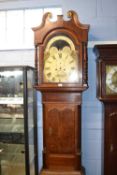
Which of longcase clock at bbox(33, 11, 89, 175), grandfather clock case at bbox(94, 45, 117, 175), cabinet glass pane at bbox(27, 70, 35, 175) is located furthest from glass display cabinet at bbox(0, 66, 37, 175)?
grandfather clock case at bbox(94, 45, 117, 175)

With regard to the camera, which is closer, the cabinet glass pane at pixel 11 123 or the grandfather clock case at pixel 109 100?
the grandfather clock case at pixel 109 100

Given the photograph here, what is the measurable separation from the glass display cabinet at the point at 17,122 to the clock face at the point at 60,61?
0.22m

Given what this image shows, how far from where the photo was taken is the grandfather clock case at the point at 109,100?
1977mm

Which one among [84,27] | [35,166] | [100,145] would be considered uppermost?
[84,27]

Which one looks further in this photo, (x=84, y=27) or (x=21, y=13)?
(x=21, y=13)

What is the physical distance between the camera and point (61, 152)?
208cm

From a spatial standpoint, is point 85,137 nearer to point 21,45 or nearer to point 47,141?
point 47,141

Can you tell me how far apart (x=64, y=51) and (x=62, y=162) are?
107cm

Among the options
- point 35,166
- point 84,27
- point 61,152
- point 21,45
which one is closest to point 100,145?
point 61,152

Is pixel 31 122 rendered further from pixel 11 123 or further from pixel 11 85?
pixel 11 85

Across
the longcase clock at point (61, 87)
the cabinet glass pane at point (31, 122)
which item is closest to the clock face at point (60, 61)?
the longcase clock at point (61, 87)

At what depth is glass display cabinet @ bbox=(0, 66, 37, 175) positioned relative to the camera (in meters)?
2.04

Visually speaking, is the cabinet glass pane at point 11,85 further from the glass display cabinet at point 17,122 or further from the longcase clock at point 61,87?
the longcase clock at point 61,87

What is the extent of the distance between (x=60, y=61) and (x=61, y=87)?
253 millimetres
